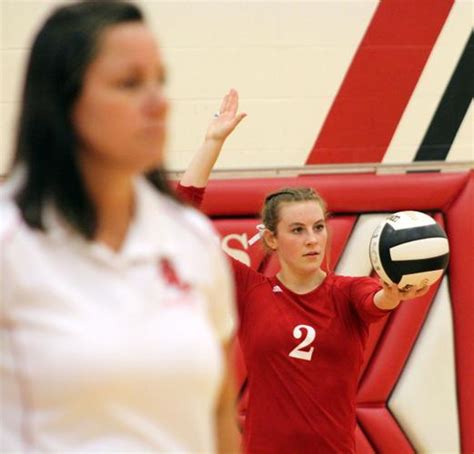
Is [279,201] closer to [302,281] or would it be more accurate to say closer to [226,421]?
[302,281]

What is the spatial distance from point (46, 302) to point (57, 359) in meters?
0.07

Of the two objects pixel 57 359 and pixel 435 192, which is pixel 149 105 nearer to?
pixel 57 359

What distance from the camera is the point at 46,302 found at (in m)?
1.30

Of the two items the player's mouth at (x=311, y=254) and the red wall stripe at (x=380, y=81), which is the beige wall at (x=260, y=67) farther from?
the player's mouth at (x=311, y=254)

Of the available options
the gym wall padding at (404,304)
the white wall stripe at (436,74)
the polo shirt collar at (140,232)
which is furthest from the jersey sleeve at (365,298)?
the polo shirt collar at (140,232)

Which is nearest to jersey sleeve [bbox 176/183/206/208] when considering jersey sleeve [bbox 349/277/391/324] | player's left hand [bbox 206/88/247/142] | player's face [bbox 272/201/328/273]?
player's left hand [bbox 206/88/247/142]

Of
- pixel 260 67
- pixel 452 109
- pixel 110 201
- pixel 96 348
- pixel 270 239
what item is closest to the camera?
pixel 96 348

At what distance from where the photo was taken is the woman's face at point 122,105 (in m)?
1.32

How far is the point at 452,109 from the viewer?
181 inches

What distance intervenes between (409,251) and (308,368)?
0.47 m

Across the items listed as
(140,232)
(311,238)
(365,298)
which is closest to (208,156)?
(311,238)

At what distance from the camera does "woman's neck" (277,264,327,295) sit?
3434mm

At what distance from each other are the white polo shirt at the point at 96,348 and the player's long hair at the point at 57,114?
0.02 meters

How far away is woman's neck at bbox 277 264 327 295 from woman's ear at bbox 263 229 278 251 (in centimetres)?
15
